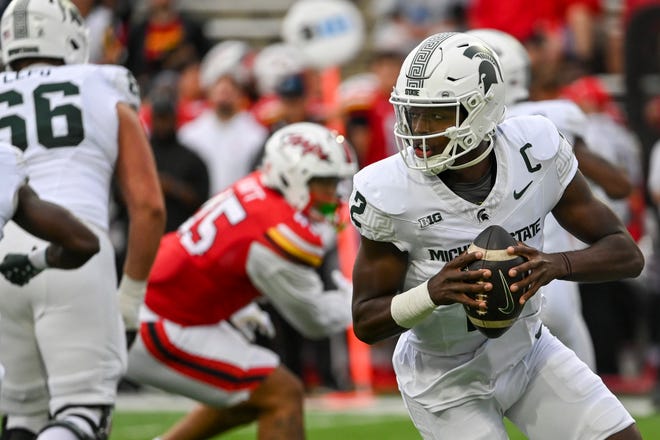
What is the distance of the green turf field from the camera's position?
25.8 feet

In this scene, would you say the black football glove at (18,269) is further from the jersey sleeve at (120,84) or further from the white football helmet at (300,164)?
the white football helmet at (300,164)

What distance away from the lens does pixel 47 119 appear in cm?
517

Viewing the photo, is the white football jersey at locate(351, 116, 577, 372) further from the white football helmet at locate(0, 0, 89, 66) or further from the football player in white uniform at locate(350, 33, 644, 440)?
the white football helmet at locate(0, 0, 89, 66)

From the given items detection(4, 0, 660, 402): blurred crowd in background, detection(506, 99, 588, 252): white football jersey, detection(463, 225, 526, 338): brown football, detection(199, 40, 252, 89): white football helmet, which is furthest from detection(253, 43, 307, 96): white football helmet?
detection(463, 225, 526, 338): brown football

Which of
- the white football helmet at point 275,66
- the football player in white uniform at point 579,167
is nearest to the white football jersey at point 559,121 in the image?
the football player in white uniform at point 579,167

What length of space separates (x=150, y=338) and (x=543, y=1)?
5.96 m

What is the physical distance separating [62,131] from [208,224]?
1.37 metres

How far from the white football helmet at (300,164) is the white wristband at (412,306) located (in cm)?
223

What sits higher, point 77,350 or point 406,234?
point 406,234

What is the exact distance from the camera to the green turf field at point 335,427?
7.87 metres

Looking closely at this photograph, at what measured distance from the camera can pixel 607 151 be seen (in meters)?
9.46

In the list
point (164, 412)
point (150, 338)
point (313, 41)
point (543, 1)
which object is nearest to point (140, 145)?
point (150, 338)

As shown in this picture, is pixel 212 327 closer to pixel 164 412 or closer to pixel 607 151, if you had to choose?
pixel 164 412

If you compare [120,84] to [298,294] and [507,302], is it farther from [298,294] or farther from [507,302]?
[507,302]
